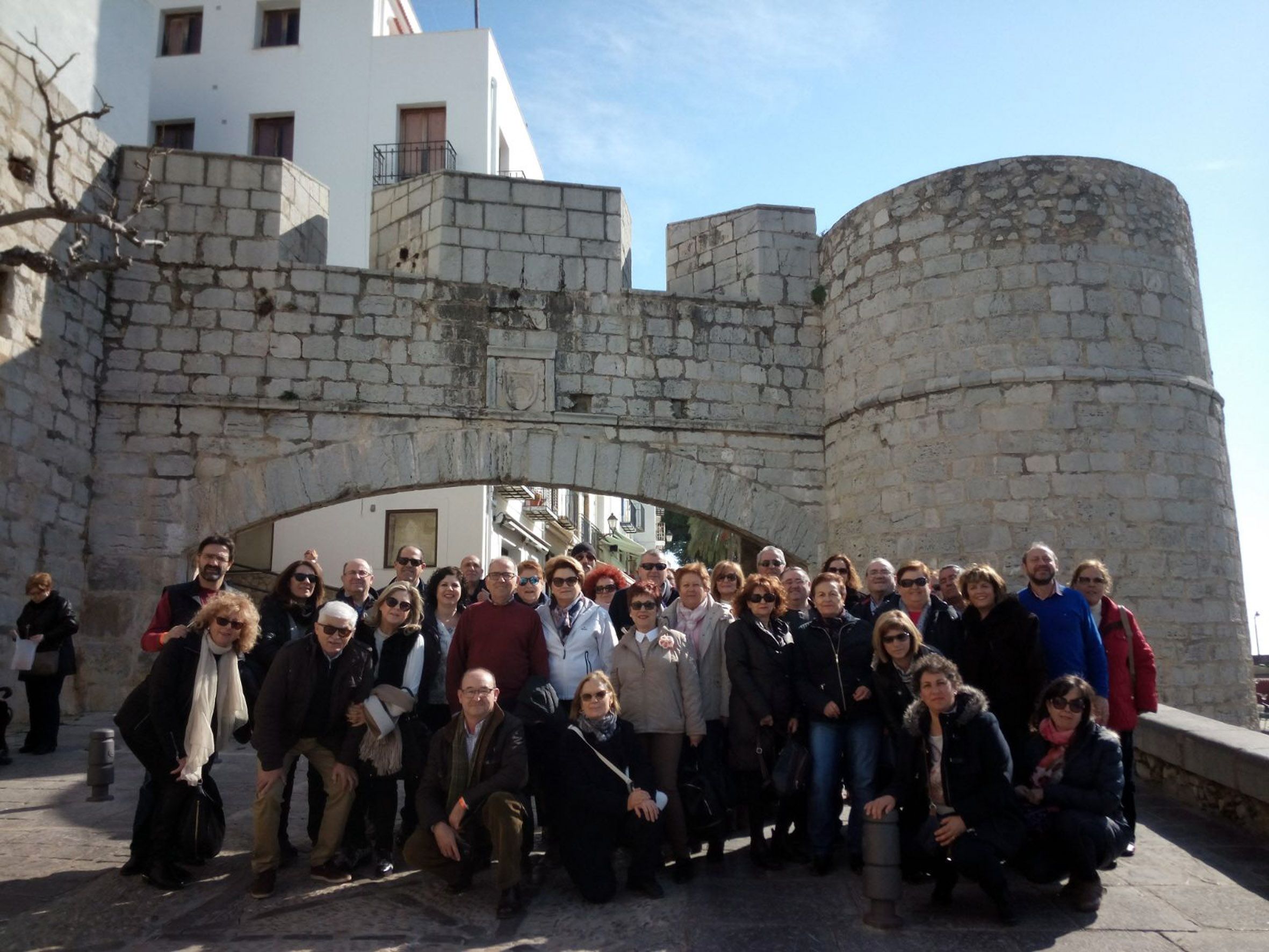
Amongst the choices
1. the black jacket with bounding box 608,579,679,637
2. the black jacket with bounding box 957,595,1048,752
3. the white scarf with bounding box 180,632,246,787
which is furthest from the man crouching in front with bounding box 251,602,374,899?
the black jacket with bounding box 957,595,1048,752

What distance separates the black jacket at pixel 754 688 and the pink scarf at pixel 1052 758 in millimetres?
1111

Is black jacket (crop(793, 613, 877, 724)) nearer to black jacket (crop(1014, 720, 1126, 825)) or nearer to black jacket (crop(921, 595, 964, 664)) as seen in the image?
black jacket (crop(921, 595, 964, 664))

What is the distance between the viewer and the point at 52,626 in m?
7.24

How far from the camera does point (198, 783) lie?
4.49 m

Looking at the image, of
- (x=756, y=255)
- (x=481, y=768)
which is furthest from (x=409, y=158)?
(x=481, y=768)

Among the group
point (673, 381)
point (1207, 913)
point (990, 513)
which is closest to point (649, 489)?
point (673, 381)

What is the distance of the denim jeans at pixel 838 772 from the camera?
15.6 feet

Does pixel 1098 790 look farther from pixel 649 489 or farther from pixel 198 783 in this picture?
pixel 649 489

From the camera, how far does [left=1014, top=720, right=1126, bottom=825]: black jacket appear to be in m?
4.28

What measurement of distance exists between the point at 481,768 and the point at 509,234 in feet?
21.5

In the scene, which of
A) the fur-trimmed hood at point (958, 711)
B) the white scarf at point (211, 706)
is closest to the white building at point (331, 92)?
the white scarf at point (211, 706)

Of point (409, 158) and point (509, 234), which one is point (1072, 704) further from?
point (409, 158)

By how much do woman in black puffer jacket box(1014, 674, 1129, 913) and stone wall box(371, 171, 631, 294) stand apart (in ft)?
21.6

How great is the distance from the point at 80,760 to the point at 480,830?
3.93 metres
